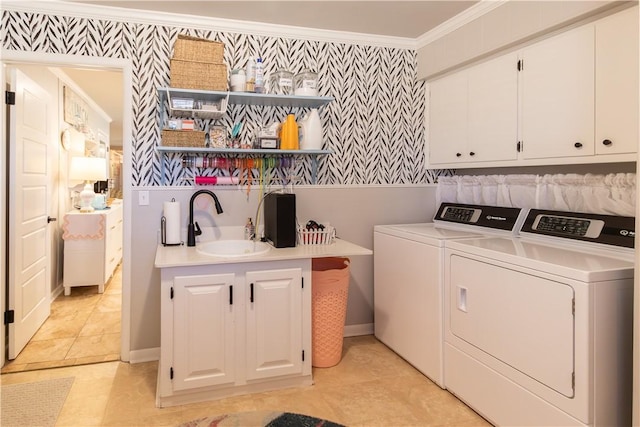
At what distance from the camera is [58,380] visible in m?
2.51

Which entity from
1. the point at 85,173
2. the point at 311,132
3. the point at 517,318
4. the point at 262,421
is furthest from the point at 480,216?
the point at 85,173

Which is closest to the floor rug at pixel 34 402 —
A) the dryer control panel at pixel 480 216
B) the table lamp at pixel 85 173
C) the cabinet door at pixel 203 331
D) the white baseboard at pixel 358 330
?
the cabinet door at pixel 203 331

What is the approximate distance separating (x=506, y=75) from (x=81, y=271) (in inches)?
174

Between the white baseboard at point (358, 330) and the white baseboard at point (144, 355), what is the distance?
1399 mm

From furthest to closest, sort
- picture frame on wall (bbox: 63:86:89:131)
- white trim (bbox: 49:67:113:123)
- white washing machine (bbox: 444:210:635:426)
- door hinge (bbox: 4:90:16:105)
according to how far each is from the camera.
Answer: picture frame on wall (bbox: 63:86:89:131), white trim (bbox: 49:67:113:123), door hinge (bbox: 4:90:16:105), white washing machine (bbox: 444:210:635:426)

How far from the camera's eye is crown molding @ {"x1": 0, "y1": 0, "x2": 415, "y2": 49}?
8.48ft

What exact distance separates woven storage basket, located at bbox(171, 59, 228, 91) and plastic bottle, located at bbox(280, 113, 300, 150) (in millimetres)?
463

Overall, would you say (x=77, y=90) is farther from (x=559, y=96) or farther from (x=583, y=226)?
(x=583, y=226)

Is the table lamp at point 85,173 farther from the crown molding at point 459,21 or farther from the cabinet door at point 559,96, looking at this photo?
the cabinet door at point 559,96

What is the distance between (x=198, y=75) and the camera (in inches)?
104

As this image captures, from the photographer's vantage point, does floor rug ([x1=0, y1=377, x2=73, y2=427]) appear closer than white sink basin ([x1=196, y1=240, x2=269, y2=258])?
Yes

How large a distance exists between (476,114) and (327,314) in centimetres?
169

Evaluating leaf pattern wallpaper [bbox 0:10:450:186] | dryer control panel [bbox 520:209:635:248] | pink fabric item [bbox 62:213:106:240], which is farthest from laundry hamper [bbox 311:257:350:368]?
pink fabric item [bbox 62:213:106:240]

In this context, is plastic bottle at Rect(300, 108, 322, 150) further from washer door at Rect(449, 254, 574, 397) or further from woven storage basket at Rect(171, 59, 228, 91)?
washer door at Rect(449, 254, 574, 397)
